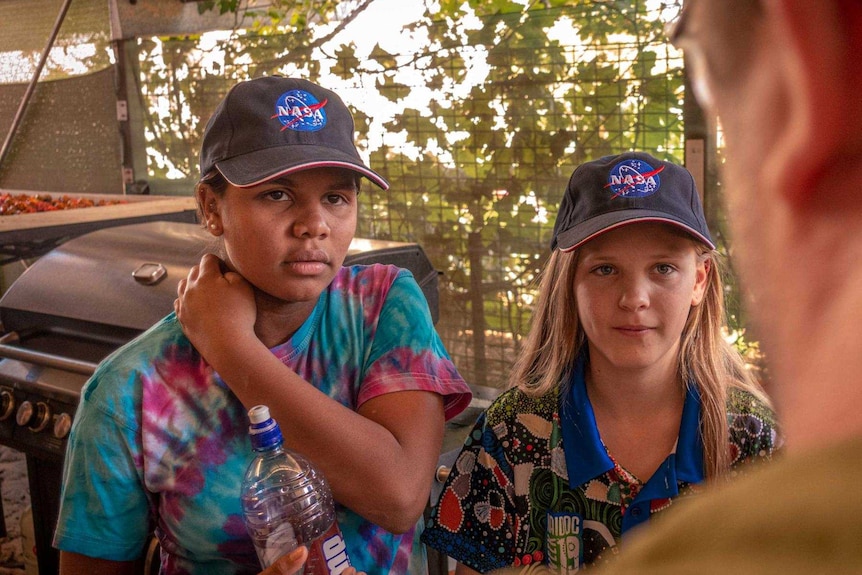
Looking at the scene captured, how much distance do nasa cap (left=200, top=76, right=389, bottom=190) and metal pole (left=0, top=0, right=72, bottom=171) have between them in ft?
13.1

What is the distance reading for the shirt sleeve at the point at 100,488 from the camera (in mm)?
1399

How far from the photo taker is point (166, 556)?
58.6 inches

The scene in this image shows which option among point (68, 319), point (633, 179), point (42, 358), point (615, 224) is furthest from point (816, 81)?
point (68, 319)

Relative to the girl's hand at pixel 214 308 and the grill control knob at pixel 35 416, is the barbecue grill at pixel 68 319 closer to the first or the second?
the grill control knob at pixel 35 416

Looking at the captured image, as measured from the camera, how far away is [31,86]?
16.8 feet

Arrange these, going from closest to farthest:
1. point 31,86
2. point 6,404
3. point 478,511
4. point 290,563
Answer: point 290,563 → point 478,511 → point 6,404 → point 31,86

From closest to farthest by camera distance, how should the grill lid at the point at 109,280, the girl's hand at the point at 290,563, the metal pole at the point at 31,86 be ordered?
the girl's hand at the point at 290,563 < the grill lid at the point at 109,280 < the metal pole at the point at 31,86

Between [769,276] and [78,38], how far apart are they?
17.8ft

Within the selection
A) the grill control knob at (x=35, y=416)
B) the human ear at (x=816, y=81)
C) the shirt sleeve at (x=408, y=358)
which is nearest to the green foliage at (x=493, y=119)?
the shirt sleeve at (x=408, y=358)

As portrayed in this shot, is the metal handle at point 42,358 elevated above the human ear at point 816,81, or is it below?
below

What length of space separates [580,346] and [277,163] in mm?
757

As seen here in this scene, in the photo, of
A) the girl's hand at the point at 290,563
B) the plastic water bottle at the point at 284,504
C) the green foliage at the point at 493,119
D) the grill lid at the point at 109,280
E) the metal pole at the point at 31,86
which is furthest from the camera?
the metal pole at the point at 31,86

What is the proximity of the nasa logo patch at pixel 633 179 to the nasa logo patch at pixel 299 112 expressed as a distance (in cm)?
61

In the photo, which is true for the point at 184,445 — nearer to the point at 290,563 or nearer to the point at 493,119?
the point at 290,563
